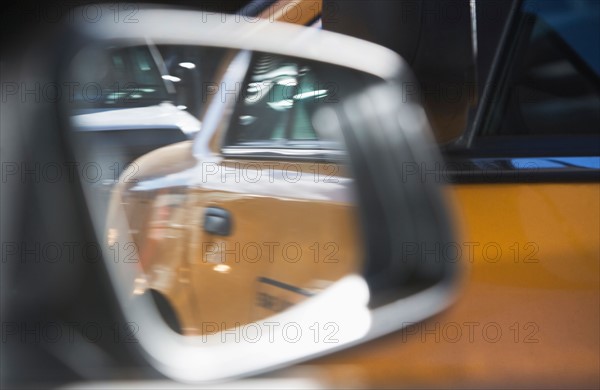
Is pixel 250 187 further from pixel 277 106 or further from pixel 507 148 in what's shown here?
pixel 507 148

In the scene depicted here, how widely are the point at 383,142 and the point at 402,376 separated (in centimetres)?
69

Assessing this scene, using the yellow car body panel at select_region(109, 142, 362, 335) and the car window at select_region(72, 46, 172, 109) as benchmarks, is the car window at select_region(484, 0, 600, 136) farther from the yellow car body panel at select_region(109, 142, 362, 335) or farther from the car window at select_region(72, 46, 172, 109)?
the car window at select_region(72, 46, 172, 109)

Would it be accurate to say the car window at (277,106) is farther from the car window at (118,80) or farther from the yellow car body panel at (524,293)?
the yellow car body panel at (524,293)

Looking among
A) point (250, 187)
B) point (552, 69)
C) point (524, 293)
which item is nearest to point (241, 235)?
point (250, 187)

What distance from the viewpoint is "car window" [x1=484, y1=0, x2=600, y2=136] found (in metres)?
2.48

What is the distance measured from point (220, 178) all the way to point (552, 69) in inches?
45.4

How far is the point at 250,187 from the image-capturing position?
2322 millimetres

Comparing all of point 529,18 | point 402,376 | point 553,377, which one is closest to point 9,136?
point 402,376

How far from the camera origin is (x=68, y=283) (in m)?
1.50

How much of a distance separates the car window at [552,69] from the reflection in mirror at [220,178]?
2.33ft

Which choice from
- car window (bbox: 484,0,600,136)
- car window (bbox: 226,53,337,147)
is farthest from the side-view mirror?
car window (bbox: 484,0,600,136)

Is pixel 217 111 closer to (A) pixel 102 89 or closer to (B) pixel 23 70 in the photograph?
(A) pixel 102 89

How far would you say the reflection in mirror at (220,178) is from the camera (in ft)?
5.65

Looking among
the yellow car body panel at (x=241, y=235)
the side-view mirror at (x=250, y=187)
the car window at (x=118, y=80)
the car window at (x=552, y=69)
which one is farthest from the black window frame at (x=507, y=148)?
the car window at (x=118, y=80)
